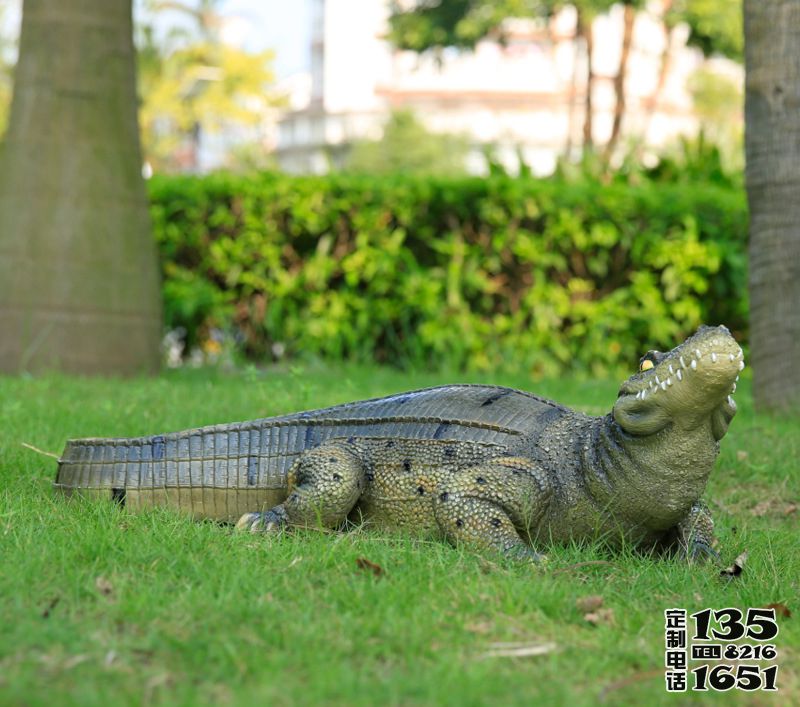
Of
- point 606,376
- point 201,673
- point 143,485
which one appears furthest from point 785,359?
point 201,673

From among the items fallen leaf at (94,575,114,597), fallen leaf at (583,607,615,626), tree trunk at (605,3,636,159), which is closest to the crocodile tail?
fallen leaf at (94,575,114,597)

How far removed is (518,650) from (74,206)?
6447mm

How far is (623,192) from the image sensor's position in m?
10.1

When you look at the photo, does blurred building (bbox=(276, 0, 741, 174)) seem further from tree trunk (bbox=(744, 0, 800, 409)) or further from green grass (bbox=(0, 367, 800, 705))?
green grass (bbox=(0, 367, 800, 705))

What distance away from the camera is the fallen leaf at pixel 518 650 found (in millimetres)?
3125

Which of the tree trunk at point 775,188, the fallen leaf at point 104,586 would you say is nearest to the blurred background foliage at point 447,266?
the tree trunk at point 775,188

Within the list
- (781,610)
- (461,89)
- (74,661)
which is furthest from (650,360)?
(461,89)

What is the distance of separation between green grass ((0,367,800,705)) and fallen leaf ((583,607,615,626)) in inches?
0.8

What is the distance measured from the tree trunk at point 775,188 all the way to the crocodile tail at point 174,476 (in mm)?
3934

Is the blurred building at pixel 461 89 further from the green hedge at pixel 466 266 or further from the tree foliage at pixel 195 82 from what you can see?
the green hedge at pixel 466 266

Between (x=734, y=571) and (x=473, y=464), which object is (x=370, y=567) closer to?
(x=473, y=464)

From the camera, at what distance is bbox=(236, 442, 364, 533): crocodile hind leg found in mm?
4441

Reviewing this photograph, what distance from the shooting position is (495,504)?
4230 millimetres

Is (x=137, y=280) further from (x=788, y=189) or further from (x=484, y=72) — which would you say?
(x=484, y=72)
